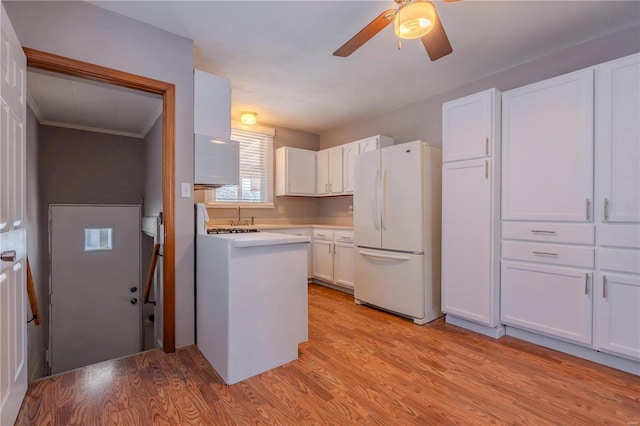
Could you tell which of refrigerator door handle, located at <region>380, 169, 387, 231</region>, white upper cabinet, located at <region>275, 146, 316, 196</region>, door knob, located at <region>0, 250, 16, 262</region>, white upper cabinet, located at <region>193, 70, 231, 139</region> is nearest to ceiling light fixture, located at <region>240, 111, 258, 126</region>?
white upper cabinet, located at <region>275, 146, 316, 196</region>

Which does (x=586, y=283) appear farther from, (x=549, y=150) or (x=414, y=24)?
(x=414, y=24)

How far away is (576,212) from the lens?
224 centimetres

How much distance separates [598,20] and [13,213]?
3.97 m

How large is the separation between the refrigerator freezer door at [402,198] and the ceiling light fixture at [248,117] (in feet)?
6.45

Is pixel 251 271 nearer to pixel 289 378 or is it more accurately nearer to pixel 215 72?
pixel 289 378

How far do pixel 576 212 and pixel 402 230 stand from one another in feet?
4.51

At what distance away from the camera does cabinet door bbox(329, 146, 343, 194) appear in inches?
178

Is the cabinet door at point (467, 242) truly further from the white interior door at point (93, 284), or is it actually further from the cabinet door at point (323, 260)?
the white interior door at point (93, 284)

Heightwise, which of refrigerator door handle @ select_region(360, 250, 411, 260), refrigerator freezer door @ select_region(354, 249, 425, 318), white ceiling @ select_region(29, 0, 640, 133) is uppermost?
white ceiling @ select_region(29, 0, 640, 133)

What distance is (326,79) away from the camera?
322 centimetres

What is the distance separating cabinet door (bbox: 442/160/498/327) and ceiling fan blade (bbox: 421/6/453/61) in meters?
1.08

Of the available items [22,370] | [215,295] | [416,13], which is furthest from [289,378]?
[416,13]

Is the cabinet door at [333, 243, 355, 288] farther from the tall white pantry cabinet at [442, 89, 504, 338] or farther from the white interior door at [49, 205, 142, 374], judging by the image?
the white interior door at [49, 205, 142, 374]

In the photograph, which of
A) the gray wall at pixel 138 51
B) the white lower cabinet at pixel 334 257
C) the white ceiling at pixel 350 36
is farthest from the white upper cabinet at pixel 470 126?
the gray wall at pixel 138 51
